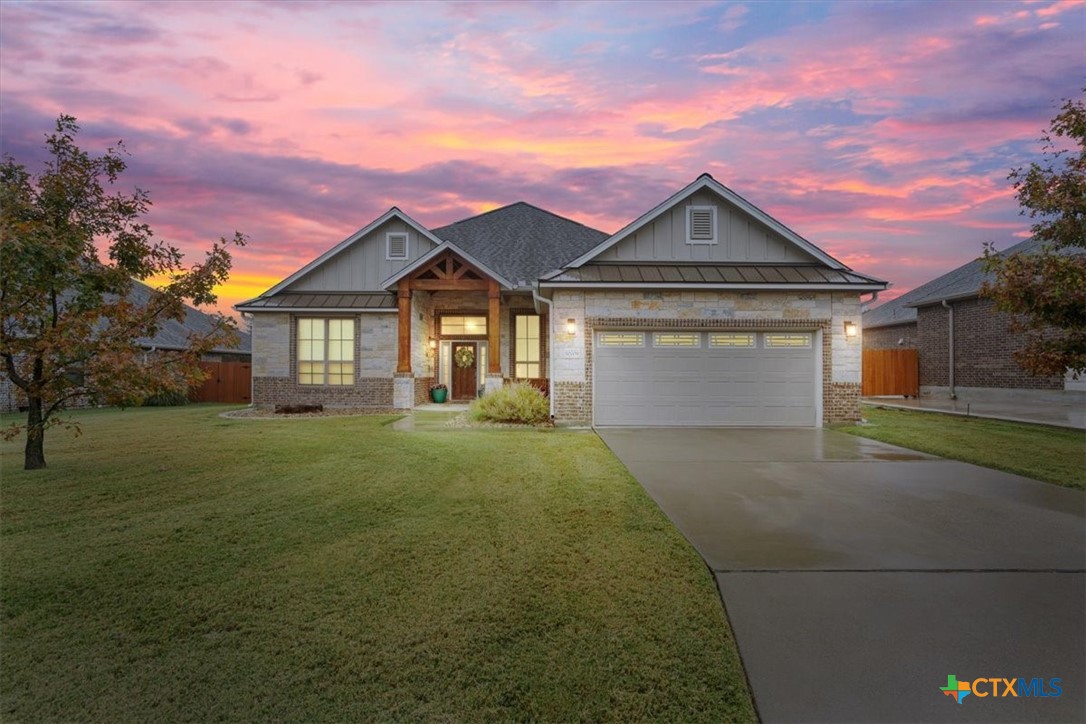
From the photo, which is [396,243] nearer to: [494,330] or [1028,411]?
[494,330]

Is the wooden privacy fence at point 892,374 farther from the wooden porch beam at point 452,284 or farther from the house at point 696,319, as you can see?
the wooden porch beam at point 452,284

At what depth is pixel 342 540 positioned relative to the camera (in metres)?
4.80

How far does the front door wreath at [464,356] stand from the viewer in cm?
1909

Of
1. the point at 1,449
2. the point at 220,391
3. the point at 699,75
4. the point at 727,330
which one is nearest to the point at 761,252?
the point at 727,330

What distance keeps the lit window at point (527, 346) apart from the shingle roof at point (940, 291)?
14.8m

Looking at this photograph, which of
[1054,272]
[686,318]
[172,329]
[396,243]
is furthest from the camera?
[172,329]

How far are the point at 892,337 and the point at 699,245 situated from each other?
62.0 feet

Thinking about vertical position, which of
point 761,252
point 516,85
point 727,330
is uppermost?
point 516,85

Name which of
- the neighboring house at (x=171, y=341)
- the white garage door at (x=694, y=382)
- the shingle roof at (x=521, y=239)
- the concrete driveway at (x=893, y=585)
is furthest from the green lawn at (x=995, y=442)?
the neighboring house at (x=171, y=341)

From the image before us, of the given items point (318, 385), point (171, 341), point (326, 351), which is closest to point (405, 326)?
point (326, 351)

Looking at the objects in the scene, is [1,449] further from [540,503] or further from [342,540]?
[540,503]

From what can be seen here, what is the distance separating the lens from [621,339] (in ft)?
42.5

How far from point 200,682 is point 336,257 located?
58.2 ft

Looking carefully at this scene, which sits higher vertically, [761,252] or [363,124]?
[363,124]
